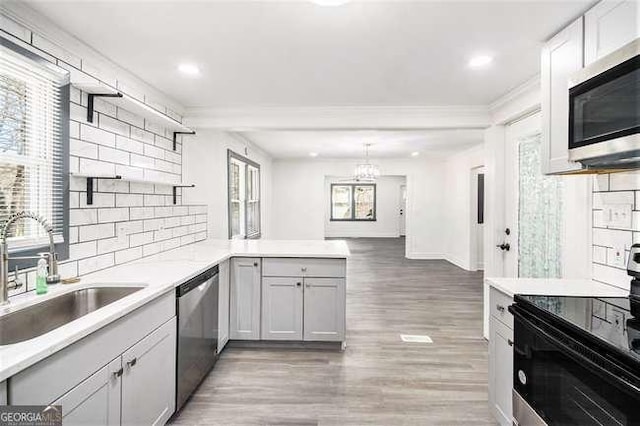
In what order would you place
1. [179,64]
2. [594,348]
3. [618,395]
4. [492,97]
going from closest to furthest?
[618,395] → [594,348] → [179,64] → [492,97]

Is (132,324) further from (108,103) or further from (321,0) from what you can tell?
(321,0)

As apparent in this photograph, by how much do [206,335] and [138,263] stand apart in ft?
2.45

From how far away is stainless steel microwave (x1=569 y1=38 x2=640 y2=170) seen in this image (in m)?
1.40

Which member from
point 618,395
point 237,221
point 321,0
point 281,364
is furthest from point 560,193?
point 237,221

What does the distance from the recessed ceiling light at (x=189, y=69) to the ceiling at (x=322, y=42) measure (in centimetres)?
5

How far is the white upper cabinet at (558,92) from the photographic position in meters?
1.86

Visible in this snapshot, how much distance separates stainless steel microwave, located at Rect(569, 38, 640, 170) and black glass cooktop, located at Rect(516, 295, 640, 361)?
647mm

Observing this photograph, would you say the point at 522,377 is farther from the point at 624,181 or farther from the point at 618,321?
the point at 624,181

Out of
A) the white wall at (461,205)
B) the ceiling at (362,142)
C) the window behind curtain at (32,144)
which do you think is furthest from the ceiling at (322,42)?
the white wall at (461,205)

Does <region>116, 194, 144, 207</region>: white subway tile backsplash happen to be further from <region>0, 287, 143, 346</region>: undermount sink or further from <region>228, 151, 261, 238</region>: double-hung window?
<region>228, 151, 261, 238</region>: double-hung window

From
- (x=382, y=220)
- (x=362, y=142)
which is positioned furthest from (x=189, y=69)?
(x=382, y=220)

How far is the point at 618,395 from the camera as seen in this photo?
1.13m

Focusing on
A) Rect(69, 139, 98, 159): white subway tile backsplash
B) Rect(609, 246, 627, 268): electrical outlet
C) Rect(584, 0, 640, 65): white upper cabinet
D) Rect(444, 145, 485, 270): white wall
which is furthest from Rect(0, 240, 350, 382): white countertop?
Rect(444, 145, 485, 270): white wall

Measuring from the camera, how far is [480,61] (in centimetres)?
245
